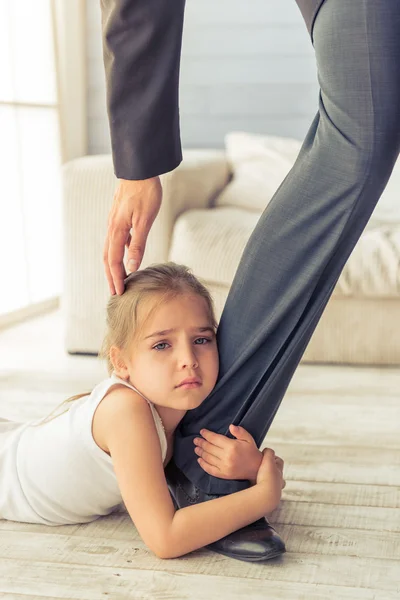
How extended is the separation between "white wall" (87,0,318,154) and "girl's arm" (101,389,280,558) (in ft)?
7.67

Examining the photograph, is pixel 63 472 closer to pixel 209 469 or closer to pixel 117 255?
pixel 209 469

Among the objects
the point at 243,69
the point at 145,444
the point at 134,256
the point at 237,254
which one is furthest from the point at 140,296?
the point at 243,69

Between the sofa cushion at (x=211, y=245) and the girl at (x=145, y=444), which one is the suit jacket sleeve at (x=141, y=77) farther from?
the sofa cushion at (x=211, y=245)

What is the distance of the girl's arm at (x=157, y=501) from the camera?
110cm

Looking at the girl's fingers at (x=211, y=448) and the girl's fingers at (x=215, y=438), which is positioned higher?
the girl's fingers at (x=215, y=438)

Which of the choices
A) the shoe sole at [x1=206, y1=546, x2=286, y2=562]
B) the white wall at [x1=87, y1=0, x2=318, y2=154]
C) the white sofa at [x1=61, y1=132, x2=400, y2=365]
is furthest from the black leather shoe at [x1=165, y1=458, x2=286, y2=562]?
the white wall at [x1=87, y1=0, x2=318, y2=154]

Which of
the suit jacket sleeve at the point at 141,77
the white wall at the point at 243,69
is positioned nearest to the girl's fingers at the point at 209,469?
the suit jacket sleeve at the point at 141,77

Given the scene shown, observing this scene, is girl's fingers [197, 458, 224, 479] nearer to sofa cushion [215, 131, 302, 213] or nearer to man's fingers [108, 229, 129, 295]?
man's fingers [108, 229, 129, 295]

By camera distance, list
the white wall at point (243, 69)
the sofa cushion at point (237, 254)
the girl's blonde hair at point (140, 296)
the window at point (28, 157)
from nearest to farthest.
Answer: the girl's blonde hair at point (140, 296) → the sofa cushion at point (237, 254) → the window at point (28, 157) → the white wall at point (243, 69)

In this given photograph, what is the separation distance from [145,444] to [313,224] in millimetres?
384

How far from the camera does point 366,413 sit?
187 cm

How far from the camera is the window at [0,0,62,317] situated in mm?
2982

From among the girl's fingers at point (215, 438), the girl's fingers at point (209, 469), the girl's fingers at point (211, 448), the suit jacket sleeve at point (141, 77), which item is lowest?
the girl's fingers at point (209, 469)

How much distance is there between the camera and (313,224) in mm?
1085
